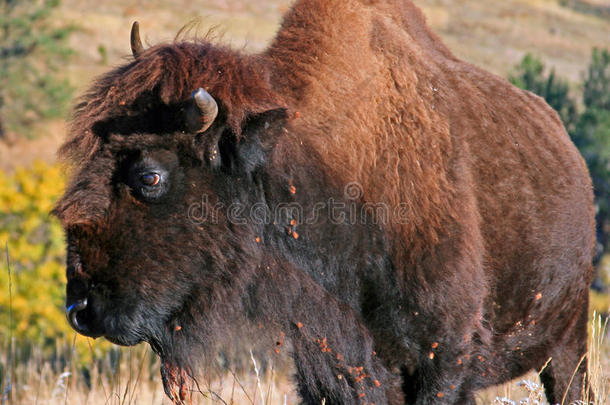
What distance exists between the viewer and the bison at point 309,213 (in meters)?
3.20

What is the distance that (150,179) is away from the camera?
317cm

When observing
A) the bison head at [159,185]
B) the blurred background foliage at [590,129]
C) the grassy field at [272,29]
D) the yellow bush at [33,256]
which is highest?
the bison head at [159,185]

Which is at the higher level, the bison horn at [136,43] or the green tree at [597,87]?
the bison horn at [136,43]

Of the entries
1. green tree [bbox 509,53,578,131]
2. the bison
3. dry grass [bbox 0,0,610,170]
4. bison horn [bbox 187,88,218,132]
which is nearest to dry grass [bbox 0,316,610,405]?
the bison

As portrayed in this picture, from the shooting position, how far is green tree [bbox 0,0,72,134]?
30.7 m

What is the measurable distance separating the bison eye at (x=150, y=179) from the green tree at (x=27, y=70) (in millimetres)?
29131

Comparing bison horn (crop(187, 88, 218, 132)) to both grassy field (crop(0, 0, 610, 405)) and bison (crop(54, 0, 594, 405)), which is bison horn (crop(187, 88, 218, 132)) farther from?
grassy field (crop(0, 0, 610, 405))

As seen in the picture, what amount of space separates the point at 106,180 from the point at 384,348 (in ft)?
5.15

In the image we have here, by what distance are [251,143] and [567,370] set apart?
285 cm

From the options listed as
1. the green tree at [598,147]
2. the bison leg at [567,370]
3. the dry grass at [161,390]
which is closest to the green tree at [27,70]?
the green tree at [598,147]

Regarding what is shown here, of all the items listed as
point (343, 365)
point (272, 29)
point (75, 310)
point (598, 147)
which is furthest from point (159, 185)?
point (272, 29)

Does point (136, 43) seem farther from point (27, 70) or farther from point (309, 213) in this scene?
point (27, 70)

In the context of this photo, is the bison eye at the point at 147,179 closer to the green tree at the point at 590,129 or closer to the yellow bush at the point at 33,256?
the yellow bush at the point at 33,256

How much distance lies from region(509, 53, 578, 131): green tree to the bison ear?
1192 centimetres
